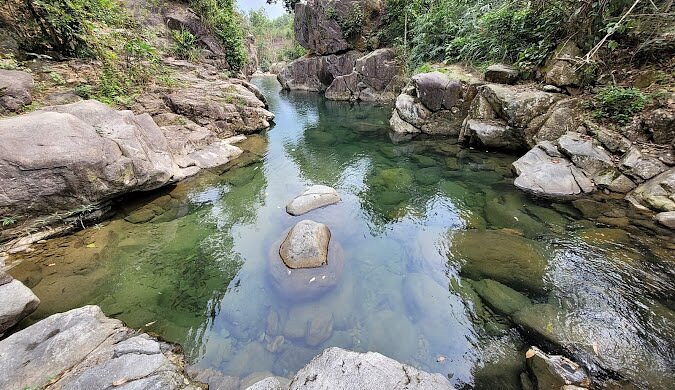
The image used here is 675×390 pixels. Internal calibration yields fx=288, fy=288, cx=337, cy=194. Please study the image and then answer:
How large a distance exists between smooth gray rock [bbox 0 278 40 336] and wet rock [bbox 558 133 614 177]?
29.9ft

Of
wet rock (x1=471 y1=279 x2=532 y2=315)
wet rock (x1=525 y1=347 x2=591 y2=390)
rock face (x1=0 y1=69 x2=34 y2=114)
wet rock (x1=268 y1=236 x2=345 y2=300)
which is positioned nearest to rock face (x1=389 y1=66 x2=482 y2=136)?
wet rock (x1=471 y1=279 x2=532 y2=315)

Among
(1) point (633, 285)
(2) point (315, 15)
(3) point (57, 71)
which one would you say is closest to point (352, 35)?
(2) point (315, 15)

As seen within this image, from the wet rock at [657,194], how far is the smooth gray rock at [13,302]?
8842 millimetres

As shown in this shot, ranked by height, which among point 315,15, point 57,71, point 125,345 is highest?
point 315,15

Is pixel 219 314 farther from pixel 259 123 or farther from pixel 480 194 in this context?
pixel 259 123

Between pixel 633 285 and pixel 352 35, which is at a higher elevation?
pixel 352 35

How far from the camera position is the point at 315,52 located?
25.0 m

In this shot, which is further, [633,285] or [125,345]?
[633,285]

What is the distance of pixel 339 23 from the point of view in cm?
2206

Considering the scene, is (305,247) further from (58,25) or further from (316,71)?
(316,71)

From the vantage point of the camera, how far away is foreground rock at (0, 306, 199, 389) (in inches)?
93.6

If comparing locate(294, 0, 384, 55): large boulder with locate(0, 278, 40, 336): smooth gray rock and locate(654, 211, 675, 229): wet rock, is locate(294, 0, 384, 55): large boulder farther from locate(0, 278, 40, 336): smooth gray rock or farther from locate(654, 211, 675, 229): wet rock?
locate(0, 278, 40, 336): smooth gray rock

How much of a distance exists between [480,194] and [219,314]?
18.2 feet

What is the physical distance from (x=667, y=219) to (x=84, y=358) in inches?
305
